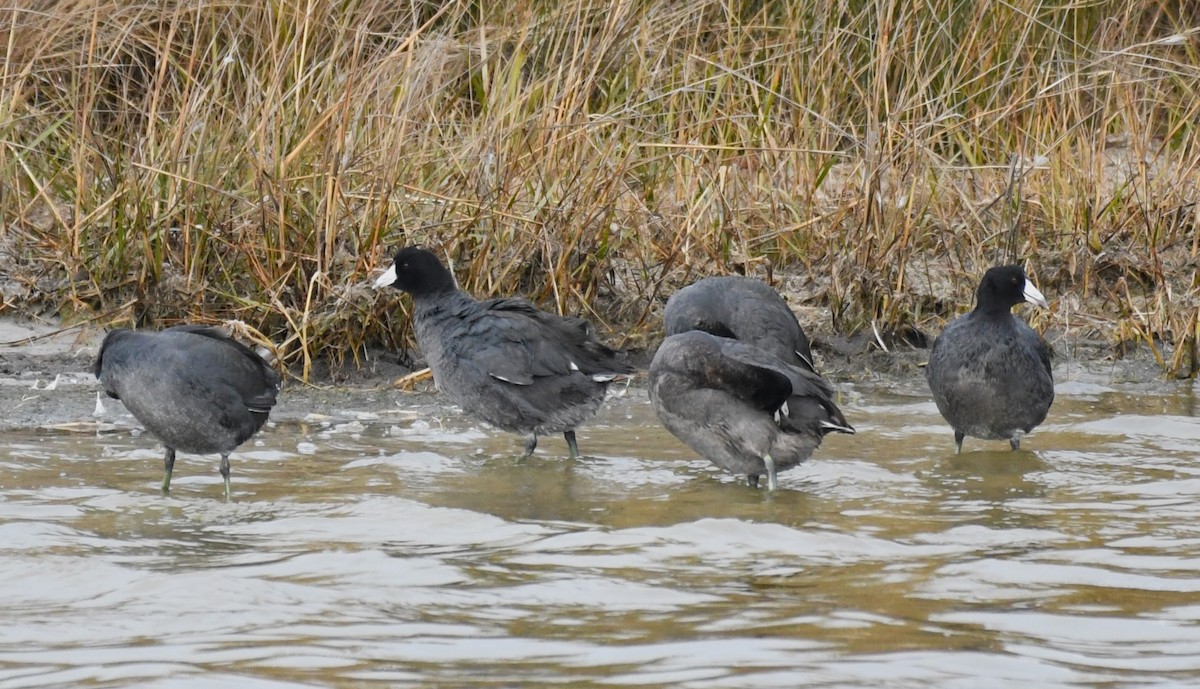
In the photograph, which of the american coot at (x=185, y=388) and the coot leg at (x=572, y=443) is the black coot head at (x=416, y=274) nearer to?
the coot leg at (x=572, y=443)

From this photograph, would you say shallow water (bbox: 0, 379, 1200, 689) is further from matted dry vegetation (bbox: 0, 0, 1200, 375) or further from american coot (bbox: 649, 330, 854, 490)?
matted dry vegetation (bbox: 0, 0, 1200, 375)

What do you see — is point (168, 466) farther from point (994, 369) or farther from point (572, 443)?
point (994, 369)

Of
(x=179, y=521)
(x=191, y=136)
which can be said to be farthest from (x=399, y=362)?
(x=179, y=521)

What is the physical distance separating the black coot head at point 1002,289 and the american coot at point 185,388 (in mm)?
2978

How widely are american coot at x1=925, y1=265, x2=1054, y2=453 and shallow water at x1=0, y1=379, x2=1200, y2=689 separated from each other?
179mm

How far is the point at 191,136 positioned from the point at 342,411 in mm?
1696

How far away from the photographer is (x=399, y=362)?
8234 millimetres

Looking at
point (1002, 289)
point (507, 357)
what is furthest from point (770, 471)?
point (1002, 289)

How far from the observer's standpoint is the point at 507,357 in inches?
275

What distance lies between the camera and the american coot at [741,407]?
623 centimetres

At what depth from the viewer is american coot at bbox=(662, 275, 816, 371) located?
711cm

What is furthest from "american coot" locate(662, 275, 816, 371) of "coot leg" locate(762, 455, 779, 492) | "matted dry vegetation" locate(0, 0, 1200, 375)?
"matted dry vegetation" locate(0, 0, 1200, 375)

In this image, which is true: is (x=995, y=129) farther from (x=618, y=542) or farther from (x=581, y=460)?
(x=618, y=542)

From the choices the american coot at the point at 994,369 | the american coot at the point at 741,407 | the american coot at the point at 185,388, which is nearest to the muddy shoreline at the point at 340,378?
the american coot at the point at 185,388
